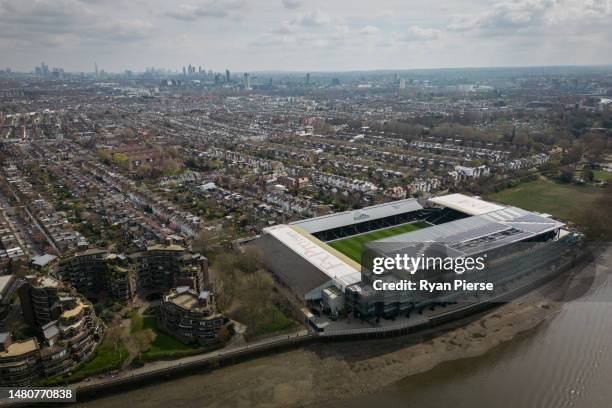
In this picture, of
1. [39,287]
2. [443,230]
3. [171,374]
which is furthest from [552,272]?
[39,287]

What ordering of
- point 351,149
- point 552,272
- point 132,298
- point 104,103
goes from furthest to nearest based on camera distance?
1. point 104,103
2. point 351,149
3. point 552,272
4. point 132,298

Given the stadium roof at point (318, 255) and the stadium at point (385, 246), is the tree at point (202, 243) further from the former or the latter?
the stadium roof at point (318, 255)

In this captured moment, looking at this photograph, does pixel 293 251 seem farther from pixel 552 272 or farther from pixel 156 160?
pixel 156 160

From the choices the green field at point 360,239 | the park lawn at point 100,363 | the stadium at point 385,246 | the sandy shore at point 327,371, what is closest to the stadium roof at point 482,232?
the stadium at point 385,246

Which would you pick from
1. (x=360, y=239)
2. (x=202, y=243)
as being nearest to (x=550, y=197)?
(x=360, y=239)

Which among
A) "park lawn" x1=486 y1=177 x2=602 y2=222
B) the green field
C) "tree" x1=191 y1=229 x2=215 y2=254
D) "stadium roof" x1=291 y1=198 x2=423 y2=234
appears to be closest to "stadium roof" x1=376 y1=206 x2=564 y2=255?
the green field

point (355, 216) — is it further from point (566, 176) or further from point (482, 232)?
point (566, 176)
